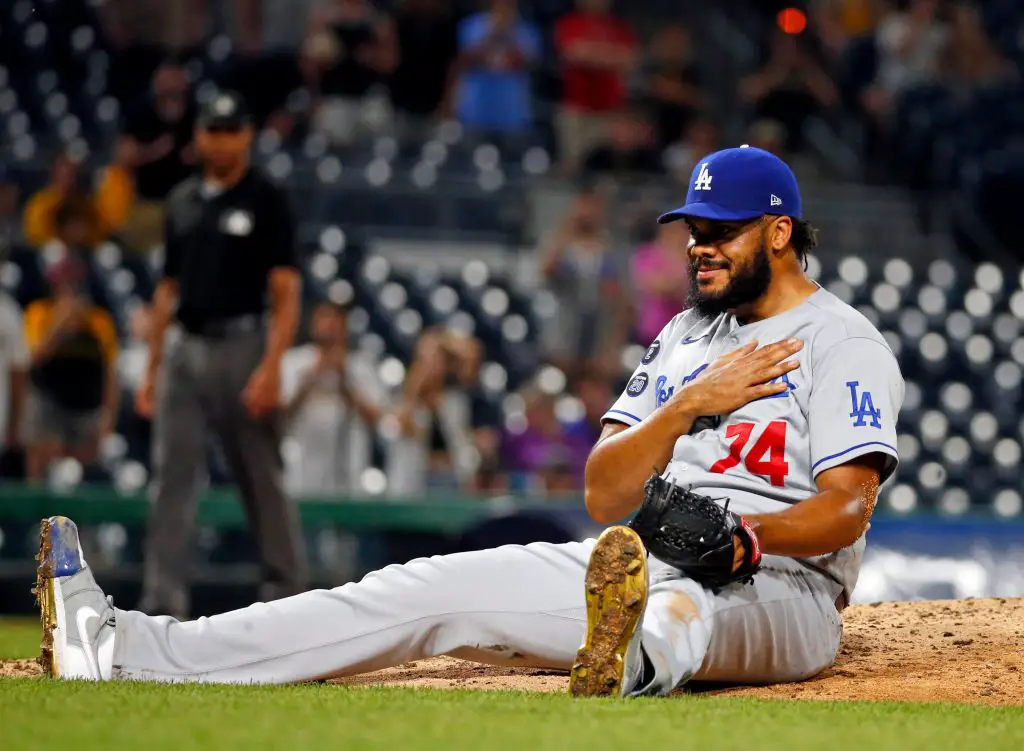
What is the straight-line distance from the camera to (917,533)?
7.86 meters

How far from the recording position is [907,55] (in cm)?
1311

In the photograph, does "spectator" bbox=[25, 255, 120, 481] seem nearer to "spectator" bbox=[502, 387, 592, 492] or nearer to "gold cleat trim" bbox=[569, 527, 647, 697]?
"spectator" bbox=[502, 387, 592, 492]

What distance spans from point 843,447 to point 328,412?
5287mm

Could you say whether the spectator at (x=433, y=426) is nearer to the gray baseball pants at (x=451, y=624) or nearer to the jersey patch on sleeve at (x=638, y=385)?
the jersey patch on sleeve at (x=638, y=385)

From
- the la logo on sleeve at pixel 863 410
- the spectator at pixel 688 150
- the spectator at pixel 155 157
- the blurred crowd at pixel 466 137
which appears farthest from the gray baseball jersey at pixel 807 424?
the spectator at pixel 688 150

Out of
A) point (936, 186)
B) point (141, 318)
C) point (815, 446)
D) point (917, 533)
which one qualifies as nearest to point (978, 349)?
point (936, 186)

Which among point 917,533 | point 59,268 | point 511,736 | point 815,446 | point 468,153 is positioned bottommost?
point 917,533

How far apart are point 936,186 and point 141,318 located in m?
6.40

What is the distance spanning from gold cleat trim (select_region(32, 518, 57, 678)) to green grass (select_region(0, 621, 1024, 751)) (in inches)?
2.8

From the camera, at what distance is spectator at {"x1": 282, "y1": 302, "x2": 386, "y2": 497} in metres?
8.71

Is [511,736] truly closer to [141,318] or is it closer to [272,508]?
[272,508]

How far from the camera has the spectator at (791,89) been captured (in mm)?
12688

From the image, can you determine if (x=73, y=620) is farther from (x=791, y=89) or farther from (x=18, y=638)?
(x=791, y=89)

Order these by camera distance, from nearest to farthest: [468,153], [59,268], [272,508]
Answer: [272,508] → [59,268] → [468,153]
